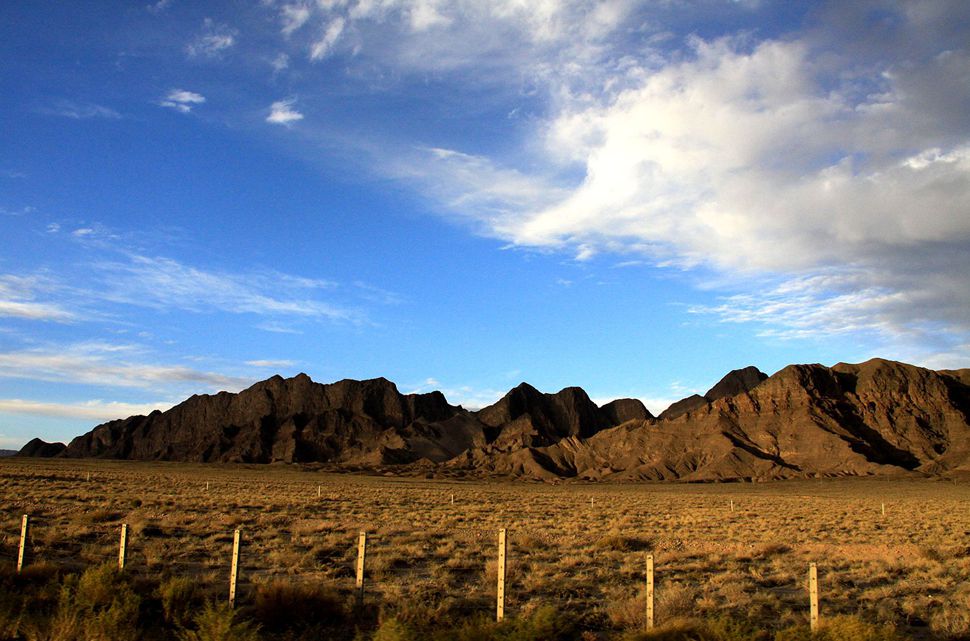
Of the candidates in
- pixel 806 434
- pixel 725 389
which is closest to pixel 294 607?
pixel 806 434

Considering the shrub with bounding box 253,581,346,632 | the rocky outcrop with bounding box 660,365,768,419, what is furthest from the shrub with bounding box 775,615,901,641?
the rocky outcrop with bounding box 660,365,768,419

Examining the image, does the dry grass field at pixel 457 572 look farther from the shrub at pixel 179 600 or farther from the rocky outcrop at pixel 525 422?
the rocky outcrop at pixel 525 422

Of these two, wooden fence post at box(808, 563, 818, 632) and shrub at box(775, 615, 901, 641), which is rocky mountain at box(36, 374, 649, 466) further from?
shrub at box(775, 615, 901, 641)

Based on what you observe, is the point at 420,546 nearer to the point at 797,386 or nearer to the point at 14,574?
the point at 14,574

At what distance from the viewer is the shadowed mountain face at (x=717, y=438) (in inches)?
4385

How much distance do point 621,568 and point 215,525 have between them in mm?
14421

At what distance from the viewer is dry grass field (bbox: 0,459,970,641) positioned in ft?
35.8

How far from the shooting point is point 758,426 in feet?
411

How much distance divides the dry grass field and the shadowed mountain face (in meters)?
82.9

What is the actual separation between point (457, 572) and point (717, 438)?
111956 mm

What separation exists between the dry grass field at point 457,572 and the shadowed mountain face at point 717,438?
8294 centimetres

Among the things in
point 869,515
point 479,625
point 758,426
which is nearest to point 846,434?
point 758,426

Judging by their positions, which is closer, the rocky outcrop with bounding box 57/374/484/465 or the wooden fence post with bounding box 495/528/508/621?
the wooden fence post with bounding box 495/528/508/621

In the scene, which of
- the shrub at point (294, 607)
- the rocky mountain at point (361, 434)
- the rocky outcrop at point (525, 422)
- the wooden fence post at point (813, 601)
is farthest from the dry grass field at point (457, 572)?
the rocky outcrop at point (525, 422)
